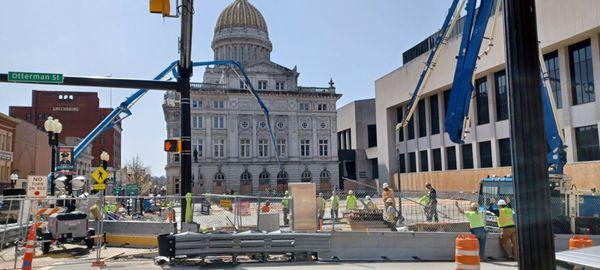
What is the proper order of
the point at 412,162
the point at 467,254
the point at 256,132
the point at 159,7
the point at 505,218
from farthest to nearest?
1. the point at 256,132
2. the point at 412,162
3. the point at 505,218
4. the point at 159,7
5. the point at 467,254

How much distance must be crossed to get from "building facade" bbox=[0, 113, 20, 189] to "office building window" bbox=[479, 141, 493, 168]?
149ft

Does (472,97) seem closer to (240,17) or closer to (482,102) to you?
(482,102)

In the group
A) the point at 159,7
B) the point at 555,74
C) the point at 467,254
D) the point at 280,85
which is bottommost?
the point at 467,254

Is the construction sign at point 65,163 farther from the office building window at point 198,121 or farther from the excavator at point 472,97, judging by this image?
the office building window at point 198,121

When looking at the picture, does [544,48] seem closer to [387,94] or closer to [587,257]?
[387,94]

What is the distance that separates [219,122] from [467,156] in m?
37.0

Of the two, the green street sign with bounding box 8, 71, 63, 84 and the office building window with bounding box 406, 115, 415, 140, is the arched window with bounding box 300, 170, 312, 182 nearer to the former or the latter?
the office building window with bounding box 406, 115, 415, 140

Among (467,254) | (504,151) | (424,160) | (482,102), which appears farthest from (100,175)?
(424,160)

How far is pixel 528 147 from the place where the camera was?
3781 mm

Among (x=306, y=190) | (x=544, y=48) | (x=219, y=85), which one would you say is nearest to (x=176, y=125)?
(x=219, y=85)

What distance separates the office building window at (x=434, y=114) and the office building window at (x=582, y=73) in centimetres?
2013

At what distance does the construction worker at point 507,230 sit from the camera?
13.7 metres

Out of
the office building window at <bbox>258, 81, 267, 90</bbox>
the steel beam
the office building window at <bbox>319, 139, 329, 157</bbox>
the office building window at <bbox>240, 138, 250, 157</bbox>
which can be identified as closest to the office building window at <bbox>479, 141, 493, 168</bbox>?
the office building window at <bbox>319, 139, 329, 157</bbox>

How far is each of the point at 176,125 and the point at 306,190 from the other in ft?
216
